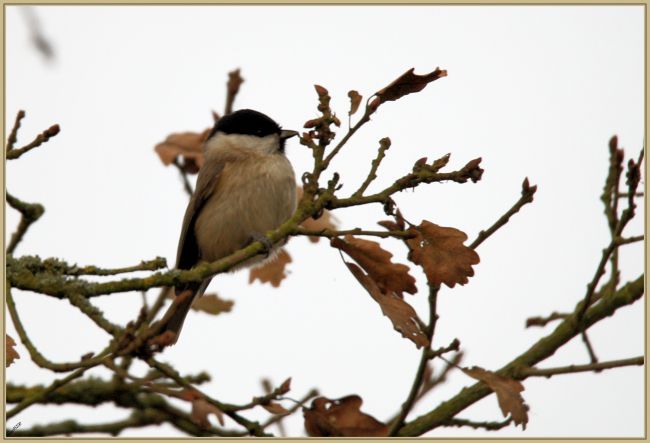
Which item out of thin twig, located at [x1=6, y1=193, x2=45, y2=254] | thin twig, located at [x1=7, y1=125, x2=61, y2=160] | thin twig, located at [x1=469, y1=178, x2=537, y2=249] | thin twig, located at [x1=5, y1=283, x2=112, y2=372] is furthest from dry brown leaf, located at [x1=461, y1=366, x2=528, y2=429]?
thin twig, located at [x1=6, y1=193, x2=45, y2=254]

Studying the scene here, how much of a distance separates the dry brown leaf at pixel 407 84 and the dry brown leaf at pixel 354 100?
7 cm

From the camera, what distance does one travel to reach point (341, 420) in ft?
8.79

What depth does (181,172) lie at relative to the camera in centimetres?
483

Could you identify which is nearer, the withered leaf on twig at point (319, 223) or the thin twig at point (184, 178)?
the withered leaf on twig at point (319, 223)

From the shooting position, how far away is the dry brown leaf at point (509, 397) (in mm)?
2564

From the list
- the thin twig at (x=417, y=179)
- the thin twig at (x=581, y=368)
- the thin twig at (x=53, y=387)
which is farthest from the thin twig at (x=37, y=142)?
the thin twig at (x=581, y=368)

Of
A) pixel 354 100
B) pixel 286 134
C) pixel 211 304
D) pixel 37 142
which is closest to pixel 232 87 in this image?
pixel 286 134

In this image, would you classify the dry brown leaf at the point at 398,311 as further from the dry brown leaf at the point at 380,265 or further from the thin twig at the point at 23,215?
the thin twig at the point at 23,215

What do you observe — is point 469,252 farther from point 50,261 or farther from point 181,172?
point 181,172

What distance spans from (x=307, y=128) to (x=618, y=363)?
1537 mm

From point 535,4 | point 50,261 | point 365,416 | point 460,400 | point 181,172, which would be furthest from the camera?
point 181,172

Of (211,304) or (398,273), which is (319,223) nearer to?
(211,304)

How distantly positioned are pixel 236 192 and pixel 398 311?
2.12 metres

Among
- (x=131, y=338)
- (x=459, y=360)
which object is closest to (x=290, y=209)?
(x=459, y=360)
